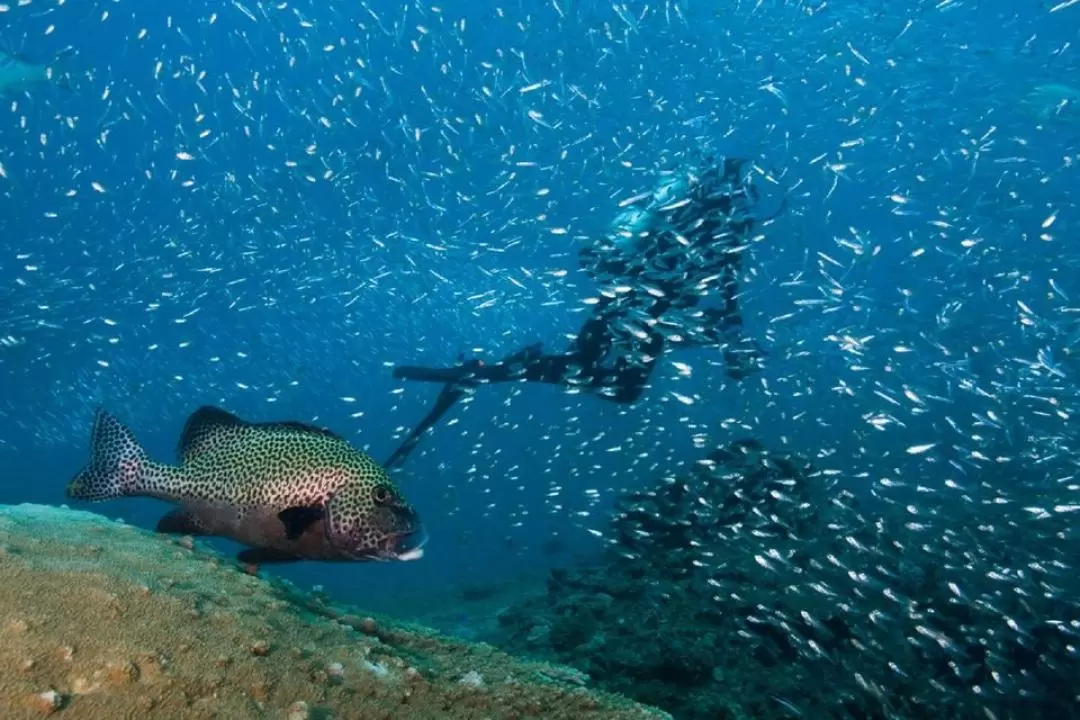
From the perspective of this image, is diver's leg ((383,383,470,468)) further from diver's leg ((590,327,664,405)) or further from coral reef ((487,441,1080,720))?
coral reef ((487,441,1080,720))

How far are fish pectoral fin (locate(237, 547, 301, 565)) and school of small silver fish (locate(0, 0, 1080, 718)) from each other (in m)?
7.41

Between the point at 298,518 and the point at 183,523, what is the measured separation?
2.64 ft

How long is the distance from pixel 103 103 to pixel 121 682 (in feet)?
101

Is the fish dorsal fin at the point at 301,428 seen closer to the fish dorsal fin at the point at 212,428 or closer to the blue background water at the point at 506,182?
the fish dorsal fin at the point at 212,428

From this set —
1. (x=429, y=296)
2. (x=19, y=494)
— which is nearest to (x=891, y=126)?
(x=429, y=296)

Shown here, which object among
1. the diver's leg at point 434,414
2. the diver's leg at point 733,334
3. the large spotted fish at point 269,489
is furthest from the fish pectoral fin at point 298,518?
the diver's leg at point 733,334

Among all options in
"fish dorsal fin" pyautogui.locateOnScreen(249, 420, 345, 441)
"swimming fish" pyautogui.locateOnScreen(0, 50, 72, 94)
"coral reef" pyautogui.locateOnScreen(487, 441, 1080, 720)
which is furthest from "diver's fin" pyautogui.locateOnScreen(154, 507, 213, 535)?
"swimming fish" pyautogui.locateOnScreen(0, 50, 72, 94)

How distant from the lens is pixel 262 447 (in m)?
3.57

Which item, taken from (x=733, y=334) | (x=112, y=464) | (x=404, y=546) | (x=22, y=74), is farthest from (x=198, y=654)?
(x=22, y=74)

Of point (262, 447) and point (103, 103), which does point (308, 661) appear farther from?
point (103, 103)

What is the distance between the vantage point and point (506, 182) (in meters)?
19.5

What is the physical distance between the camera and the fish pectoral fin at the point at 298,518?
10.7ft

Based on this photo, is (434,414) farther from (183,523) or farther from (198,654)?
(198,654)

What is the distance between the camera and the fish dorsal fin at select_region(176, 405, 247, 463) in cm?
369
